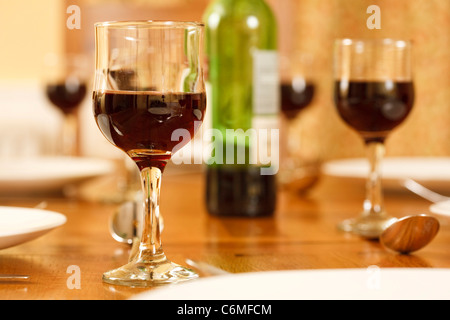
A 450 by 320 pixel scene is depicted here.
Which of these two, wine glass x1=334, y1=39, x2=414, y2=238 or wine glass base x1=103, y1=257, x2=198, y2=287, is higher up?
wine glass x1=334, y1=39, x2=414, y2=238

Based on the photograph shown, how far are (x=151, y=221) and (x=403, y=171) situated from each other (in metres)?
0.93

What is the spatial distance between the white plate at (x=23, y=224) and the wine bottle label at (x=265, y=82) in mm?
433

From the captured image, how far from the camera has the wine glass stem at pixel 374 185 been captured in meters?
1.16

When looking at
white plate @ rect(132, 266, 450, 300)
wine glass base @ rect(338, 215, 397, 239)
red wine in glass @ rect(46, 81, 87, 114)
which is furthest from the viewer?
red wine in glass @ rect(46, 81, 87, 114)

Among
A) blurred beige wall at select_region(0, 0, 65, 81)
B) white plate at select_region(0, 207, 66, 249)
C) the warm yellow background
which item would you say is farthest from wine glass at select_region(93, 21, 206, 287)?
blurred beige wall at select_region(0, 0, 65, 81)

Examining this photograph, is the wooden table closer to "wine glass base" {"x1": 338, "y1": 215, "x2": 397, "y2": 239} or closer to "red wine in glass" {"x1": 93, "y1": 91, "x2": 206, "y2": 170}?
"wine glass base" {"x1": 338, "y1": 215, "x2": 397, "y2": 239}

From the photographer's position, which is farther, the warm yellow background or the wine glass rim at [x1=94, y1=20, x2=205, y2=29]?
the warm yellow background

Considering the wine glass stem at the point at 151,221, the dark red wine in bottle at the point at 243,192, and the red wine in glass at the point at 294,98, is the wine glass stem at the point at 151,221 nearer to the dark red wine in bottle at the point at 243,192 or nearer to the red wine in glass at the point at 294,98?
the dark red wine in bottle at the point at 243,192

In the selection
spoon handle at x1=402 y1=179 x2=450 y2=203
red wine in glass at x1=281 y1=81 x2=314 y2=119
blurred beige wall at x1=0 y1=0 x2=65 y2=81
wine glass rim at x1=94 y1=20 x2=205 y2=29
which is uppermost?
blurred beige wall at x1=0 y1=0 x2=65 y2=81

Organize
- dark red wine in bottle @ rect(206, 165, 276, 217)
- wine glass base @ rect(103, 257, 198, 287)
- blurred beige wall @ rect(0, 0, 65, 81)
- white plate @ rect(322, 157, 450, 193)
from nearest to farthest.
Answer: wine glass base @ rect(103, 257, 198, 287) < dark red wine in bottle @ rect(206, 165, 276, 217) < white plate @ rect(322, 157, 450, 193) < blurred beige wall @ rect(0, 0, 65, 81)

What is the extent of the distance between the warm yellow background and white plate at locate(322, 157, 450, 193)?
2.09 m

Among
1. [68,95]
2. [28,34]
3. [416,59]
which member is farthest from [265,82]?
[28,34]

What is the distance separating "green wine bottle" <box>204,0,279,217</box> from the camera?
4.12 feet
